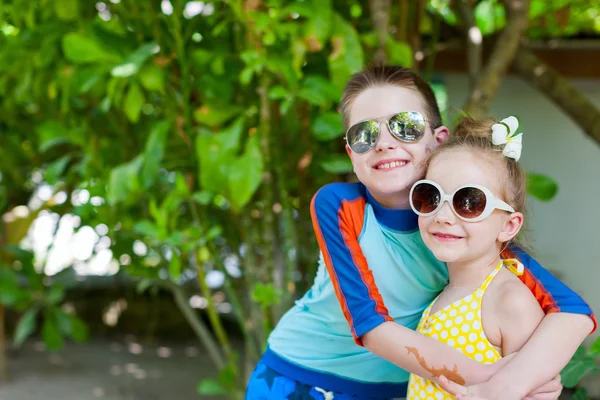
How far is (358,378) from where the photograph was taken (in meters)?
1.64

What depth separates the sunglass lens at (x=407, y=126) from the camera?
146 centimetres

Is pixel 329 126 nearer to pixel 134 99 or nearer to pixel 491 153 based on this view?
A: pixel 134 99

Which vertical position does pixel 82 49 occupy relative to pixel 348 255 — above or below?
above

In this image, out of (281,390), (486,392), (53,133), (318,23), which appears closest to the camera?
(486,392)

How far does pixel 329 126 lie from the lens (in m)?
2.17

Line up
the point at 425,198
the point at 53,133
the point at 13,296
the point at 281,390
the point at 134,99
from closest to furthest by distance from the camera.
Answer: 1. the point at 425,198
2. the point at 281,390
3. the point at 134,99
4. the point at 53,133
5. the point at 13,296

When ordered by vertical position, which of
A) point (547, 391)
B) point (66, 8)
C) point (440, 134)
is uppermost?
point (66, 8)

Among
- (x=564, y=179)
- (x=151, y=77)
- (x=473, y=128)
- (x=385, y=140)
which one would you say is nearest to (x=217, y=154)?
(x=151, y=77)

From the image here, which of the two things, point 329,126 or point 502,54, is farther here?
point 502,54

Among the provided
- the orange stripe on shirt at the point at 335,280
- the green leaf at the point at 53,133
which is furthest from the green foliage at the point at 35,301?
the orange stripe on shirt at the point at 335,280

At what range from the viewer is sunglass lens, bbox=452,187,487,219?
129 cm

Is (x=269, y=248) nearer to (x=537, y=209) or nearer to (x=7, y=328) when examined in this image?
(x=537, y=209)

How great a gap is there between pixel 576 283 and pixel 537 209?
46cm

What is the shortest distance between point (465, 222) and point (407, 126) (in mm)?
250
